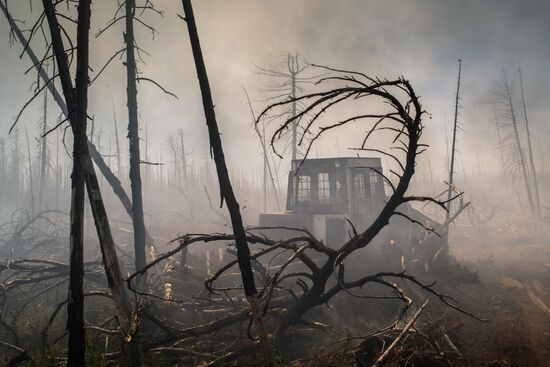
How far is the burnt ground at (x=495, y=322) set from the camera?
166 inches

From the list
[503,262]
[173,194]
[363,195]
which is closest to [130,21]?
[363,195]

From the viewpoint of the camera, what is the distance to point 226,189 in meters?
2.79

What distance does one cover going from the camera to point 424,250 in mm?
12609

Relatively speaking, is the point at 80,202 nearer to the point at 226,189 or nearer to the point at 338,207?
the point at 226,189

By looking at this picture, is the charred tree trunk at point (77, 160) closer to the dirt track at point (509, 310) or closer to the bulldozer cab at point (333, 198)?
the dirt track at point (509, 310)

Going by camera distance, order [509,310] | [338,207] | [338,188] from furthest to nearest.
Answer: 1. [338,188]
2. [338,207]
3. [509,310]

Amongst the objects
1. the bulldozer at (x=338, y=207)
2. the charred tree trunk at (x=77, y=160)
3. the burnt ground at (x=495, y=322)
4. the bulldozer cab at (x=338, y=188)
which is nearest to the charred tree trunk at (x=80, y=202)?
the charred tree trunk at (x=77, y=160)

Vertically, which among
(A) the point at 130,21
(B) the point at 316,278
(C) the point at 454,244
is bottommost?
(C) the point at 454,244

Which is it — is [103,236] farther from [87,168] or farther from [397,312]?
[397,312]

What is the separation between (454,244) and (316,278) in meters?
22.6

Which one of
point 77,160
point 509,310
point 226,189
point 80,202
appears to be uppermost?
point 77,160

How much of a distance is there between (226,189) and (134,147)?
20.9ft

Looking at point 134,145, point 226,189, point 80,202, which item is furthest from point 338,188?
point 80,202

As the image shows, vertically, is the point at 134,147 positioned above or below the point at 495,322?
above
